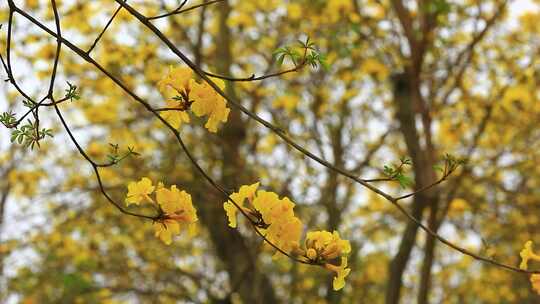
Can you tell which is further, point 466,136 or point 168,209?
point 466,136

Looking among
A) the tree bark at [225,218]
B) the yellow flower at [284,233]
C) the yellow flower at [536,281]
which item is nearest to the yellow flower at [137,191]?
the yellow flower at [284,233]

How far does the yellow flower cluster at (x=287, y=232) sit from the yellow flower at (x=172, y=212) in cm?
11

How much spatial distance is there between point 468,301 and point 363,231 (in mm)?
2434

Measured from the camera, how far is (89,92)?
586 cm

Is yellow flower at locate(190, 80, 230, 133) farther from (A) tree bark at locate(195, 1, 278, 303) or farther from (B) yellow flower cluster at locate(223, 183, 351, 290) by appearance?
(A) tree bark at locate(195, 1, 278, 303)

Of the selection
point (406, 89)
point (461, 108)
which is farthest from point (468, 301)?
point (406, 89)

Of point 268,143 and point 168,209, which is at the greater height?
point 268,143

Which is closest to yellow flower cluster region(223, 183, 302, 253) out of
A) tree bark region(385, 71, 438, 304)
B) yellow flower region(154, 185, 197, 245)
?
yellow flower region(154, 185, 197, 245)

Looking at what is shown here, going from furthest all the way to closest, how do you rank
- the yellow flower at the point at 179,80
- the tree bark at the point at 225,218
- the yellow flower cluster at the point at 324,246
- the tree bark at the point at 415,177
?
the tree bark at the point at 225,218, the tree bark at the point at 415,177, the yellow flower at the point at 179,80, the yellow flower cluster at the point at 324,246

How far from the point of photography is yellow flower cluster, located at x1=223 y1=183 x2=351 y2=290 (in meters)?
1.54

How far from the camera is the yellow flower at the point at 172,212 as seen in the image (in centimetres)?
161

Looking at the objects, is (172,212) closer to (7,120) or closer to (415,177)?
(7,120)

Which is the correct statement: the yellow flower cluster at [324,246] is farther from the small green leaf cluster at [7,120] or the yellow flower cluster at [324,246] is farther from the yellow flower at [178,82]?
the small green leaf cluster at [7,120]

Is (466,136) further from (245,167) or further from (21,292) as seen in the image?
(21,292)
